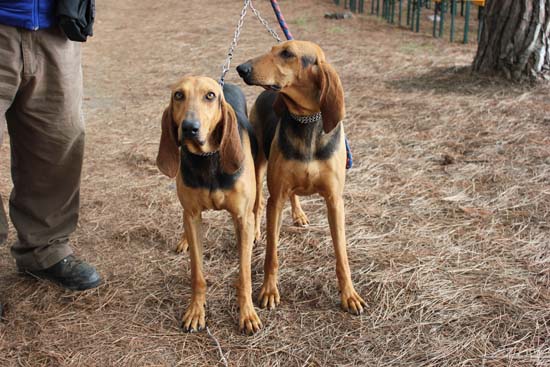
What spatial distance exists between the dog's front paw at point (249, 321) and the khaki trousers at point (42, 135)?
4.51 feet

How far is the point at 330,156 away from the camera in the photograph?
134 inches

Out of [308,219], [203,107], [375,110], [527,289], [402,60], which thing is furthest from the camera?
[402,60]

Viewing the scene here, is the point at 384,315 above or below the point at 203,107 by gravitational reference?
below

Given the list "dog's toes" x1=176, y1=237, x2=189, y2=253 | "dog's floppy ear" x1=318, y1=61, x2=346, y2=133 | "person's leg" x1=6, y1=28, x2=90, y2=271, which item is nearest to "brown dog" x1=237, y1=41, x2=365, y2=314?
"dog's floppy ear" x1=318, y1=61, x2=346, y2=133

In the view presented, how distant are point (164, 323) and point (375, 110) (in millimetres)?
4759

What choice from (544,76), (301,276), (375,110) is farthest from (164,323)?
(544,76)

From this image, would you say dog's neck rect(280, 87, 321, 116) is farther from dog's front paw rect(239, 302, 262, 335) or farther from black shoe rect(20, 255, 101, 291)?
black shoe rect(20, 255, 101, 291)

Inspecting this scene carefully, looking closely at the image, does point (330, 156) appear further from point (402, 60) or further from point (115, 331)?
point (402, 60)

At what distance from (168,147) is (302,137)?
0.80m

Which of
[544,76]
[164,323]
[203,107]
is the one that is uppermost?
[203,107]

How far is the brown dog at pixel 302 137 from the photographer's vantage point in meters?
3.20

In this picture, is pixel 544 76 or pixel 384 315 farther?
pixel 544 76

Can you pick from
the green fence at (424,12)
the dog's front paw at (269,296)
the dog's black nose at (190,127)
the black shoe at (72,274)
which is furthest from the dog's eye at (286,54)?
the green fence at (424,12)

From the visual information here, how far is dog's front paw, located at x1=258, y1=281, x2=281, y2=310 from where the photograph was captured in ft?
11.9
